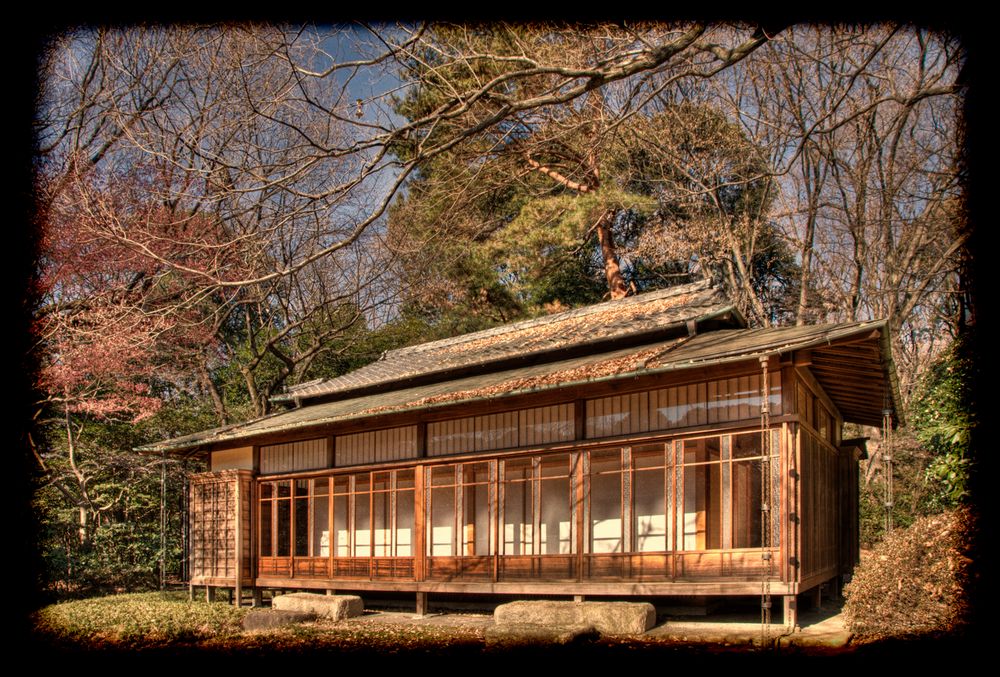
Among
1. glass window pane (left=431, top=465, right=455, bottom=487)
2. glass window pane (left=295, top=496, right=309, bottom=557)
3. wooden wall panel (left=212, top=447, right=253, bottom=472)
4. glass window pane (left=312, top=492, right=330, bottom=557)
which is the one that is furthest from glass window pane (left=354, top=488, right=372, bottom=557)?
glass window pane (left=431, top=465, right=455, bottom=487)

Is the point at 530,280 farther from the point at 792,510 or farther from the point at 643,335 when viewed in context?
the point at 792,510

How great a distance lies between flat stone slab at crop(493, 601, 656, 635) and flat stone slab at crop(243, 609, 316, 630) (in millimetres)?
3689

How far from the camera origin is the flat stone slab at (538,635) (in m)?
9.59

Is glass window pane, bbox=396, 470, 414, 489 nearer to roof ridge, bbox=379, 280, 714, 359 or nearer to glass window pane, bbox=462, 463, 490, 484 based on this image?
glass window pane, bbox=462, 463, 490, 484

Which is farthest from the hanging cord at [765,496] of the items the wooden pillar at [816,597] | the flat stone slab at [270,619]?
the flat stone slab at [270,619]

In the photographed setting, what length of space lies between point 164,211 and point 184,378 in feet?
31.5

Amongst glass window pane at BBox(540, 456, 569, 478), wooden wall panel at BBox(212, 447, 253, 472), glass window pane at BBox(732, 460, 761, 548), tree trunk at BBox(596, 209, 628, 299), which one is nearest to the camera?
glass window pane at BBox(732, 460, 761, 548)

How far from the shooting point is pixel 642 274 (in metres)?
28.8

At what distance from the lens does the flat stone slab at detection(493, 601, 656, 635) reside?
34.0 ft

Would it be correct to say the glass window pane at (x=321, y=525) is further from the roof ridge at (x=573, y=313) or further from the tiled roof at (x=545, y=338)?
the roof ridge at (x=573, y=313)

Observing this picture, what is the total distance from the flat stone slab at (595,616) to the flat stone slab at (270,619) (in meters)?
3.69

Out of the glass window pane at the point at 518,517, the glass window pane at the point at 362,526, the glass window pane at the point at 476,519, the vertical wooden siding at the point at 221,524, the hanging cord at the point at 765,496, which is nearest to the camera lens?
the hanging cord at the point at 765,496

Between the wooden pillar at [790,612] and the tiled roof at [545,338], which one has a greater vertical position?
the tiled roof at [545,338]

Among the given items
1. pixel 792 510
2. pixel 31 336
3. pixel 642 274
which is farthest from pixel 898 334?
pixel 31 336
